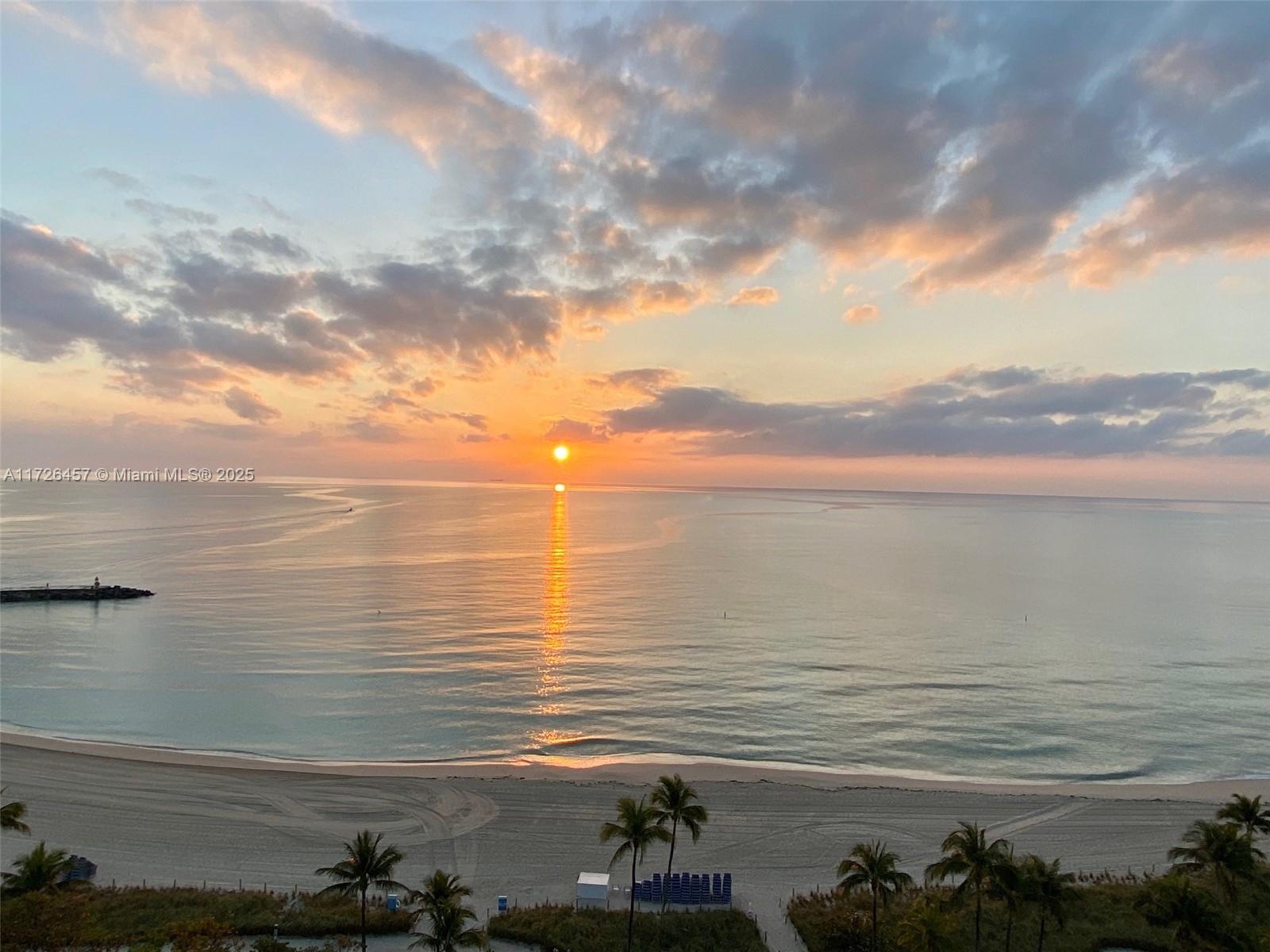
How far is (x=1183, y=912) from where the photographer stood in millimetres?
25172

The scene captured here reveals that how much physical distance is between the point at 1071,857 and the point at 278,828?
44589 mm

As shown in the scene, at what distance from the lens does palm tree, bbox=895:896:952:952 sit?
23.4m

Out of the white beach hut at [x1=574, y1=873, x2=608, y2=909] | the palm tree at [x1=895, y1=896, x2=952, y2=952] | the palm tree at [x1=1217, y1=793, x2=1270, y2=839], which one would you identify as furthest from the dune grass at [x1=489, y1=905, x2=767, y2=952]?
the palm tree at [x1=1217, y1=793, x2=1270, y2=839]

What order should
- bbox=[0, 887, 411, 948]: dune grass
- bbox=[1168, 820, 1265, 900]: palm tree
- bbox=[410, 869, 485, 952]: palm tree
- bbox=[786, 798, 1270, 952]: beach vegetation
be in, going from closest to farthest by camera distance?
bbox=[410, 869, 485, 952]: palm tree
bbox=[786, 798, 1270, 952]: beach vegetation
bbox=[0, 887, 411, 948]: dune grass
bbox=[1168, 820, 1265, 900]: palm tree

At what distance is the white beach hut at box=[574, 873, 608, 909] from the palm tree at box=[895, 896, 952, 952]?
13.1 meters

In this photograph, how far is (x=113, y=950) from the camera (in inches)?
1009

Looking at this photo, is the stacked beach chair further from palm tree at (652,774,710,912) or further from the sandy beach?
the sandy beach

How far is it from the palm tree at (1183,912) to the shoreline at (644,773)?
2041 cm

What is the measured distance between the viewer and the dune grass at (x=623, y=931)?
27812 mm

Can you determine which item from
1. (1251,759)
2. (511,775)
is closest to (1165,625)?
(1251,759)

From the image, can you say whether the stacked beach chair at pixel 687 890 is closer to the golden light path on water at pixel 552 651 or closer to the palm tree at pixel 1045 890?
the palm tree at pixel 1045 890

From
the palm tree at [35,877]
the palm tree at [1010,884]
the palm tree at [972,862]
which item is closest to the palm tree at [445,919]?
the palm tree at [35,877]

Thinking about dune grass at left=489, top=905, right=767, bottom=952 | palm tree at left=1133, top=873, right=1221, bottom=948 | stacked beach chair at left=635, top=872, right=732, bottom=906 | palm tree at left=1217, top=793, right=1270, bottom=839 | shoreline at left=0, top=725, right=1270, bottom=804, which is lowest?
shoreline at left=0, top=725, right=1270, bottom=804

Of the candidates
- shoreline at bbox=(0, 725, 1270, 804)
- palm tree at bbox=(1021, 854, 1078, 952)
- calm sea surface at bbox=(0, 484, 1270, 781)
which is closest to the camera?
palm tree at bbox=(1021, 854, 1078, 952)
